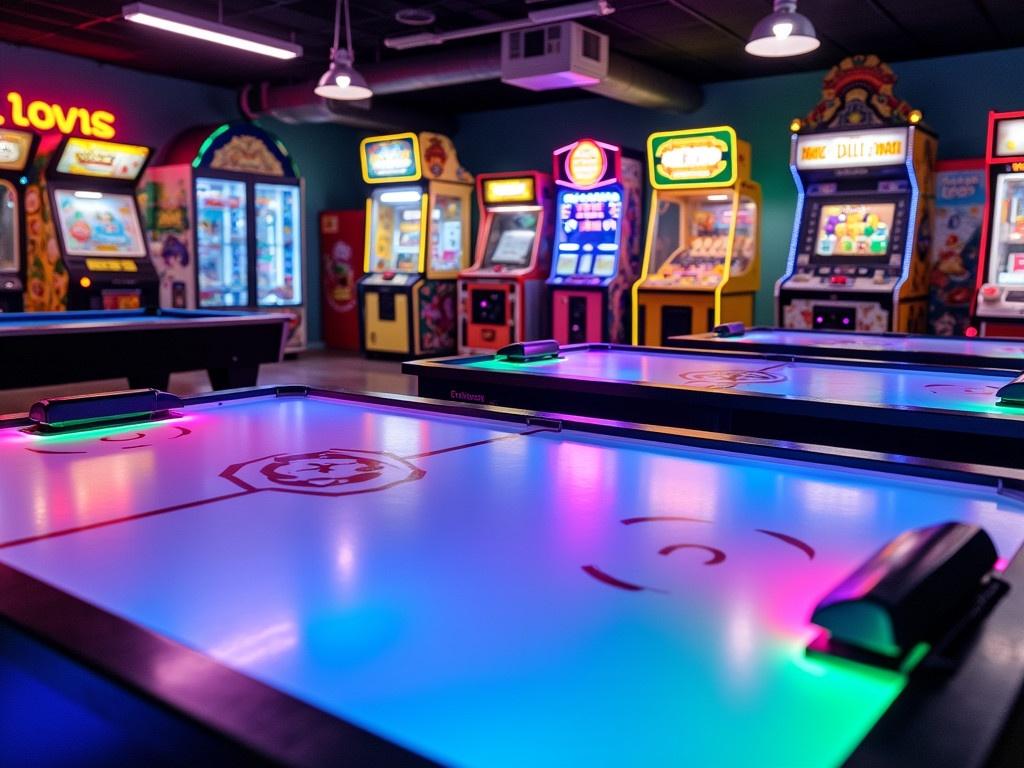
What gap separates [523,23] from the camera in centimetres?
634

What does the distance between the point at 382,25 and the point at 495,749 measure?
694cm

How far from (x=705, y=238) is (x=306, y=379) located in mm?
3474

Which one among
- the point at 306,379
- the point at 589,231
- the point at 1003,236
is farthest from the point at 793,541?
the point at 589,231

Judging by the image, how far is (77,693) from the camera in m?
0.85

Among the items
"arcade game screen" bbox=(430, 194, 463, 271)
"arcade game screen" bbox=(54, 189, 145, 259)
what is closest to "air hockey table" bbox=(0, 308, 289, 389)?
"arcade game screen" bbox=(54, 189, 145, 259)

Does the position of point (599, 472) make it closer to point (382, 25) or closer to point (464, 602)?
point (464, 602)

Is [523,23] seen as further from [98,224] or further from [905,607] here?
[905,607]

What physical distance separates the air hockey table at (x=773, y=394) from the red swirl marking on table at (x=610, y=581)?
4.39 ft

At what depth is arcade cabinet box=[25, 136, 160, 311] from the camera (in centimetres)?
700

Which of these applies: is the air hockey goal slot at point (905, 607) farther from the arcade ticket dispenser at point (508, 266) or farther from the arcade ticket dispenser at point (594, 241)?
the arcade ticket dispenser at point (508, 266)

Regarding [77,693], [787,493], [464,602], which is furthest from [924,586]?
[77,693]

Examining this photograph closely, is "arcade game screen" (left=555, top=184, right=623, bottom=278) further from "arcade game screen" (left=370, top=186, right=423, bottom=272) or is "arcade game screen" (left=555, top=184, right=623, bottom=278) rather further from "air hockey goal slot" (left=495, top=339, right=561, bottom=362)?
"air hockey goal slot" (left=495, top=339, right=561, bottom=362)

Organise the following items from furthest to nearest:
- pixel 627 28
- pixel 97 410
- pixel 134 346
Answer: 1. pixel 627 28
2. pixel 134 346
3. pixel 97 410

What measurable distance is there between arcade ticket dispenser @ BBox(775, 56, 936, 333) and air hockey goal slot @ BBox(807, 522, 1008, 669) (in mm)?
5340
